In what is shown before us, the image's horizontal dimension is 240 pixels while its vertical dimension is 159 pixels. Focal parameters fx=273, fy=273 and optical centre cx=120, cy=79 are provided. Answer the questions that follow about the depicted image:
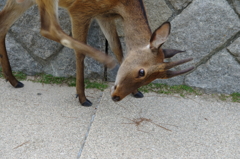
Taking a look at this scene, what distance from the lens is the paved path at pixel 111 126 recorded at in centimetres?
261

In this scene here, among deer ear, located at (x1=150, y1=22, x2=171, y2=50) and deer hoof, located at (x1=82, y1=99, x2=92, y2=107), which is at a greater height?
deer ear, located at (x1=150, y1=22, x2=171, y2=50)

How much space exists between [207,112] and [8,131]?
2.40 meters

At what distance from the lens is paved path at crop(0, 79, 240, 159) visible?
2609 mm

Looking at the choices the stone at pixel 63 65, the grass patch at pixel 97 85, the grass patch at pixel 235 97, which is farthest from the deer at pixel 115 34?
the grass patch at pixel 235 97

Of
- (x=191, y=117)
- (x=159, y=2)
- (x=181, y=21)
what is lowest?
(x=191, y=117)

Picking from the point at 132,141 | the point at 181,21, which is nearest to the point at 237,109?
the point at 181,21

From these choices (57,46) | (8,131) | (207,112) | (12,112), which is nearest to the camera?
(8,131)

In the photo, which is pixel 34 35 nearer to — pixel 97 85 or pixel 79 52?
pixel 97 85

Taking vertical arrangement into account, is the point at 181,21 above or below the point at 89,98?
above

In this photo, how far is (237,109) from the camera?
3.69 metres

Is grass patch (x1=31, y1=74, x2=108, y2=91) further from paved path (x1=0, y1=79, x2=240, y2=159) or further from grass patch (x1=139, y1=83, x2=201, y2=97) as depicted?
grass patch (x1=139, y1=83, x2=201, y2=97)

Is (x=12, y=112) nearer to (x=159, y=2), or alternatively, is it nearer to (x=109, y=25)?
(x=109, y=25)

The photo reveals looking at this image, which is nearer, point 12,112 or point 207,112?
point 12,112

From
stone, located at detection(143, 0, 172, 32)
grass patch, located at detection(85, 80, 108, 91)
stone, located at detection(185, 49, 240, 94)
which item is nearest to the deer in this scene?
grass patch, located at detection(85, 80, 108, 91)
